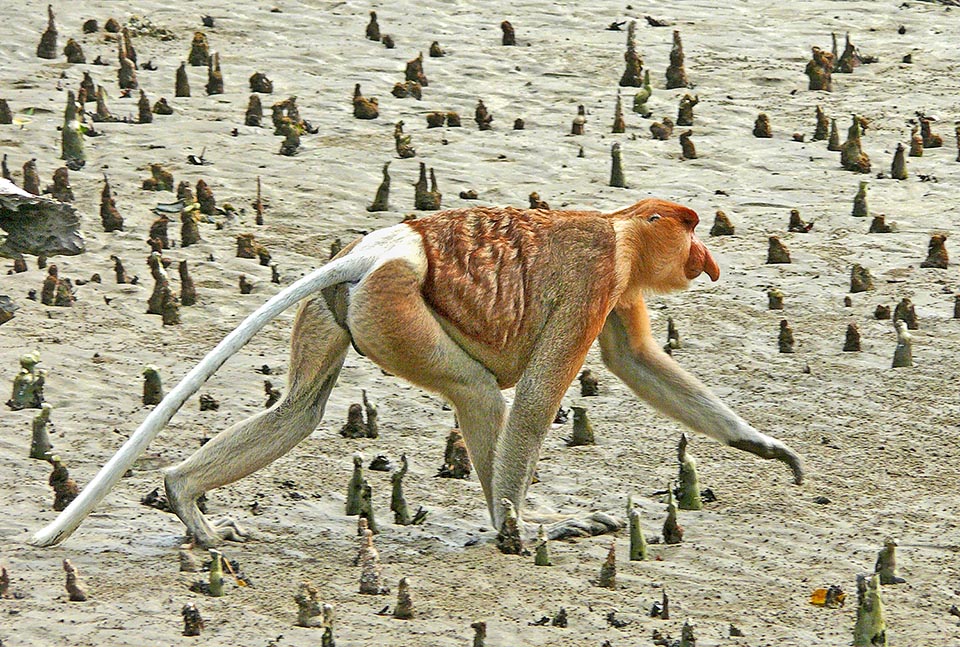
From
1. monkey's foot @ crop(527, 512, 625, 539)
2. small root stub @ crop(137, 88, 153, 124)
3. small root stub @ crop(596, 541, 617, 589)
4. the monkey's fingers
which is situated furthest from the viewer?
small root stub @ crop(137, 88, 153, 124)

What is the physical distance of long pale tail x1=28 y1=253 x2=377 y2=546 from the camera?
625 cm

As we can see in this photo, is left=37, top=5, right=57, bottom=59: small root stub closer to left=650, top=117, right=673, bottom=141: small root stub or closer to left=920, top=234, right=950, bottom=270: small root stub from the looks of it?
left=650, top=117, right=673, bottom=141: small root stub

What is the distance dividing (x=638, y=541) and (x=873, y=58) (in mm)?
9530

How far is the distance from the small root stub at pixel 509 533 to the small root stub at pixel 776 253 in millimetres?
4648

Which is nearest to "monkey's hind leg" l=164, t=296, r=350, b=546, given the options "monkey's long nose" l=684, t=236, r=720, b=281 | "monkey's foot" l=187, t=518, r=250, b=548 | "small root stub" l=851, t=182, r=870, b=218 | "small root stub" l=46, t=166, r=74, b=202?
"monkey's foot" l=187, t=518, r=250, b=548

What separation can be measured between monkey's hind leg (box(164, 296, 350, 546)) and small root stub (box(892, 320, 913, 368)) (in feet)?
12.8

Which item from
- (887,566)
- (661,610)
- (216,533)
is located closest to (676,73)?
(887,566)

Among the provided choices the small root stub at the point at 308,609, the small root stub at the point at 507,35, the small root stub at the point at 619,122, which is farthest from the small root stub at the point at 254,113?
the small root stub at the point at 308,609

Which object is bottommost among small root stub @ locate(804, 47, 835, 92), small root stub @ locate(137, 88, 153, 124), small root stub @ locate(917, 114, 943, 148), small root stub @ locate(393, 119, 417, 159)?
small root stub @ locate(393, 119, 417, 159)

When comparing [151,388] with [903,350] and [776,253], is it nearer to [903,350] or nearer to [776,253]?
[903,350]

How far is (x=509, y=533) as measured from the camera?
719cm

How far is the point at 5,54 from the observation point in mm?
14898

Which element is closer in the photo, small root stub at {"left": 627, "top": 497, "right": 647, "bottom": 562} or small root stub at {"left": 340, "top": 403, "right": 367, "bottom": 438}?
small root stub at {"left": 627, "top": 497, "right": 647, "bottom": 562}

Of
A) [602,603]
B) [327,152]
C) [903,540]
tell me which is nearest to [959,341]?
[903,540]
